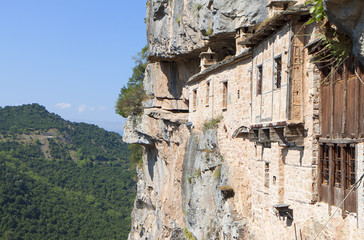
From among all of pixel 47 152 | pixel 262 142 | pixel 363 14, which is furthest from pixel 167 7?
pixel 47 152

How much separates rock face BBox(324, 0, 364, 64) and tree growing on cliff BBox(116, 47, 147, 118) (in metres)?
28.8

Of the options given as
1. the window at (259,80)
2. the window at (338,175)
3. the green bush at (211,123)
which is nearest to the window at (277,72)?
the window at (259,80)

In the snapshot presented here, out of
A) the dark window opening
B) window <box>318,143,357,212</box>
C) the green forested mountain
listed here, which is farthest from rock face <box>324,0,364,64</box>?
the green forested mountain

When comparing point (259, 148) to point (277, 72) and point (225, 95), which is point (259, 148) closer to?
point (277, 72)

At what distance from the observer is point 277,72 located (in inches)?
546

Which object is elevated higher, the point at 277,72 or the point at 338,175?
the point at 277,72

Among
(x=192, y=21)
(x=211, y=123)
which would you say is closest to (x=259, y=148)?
(x=211, y=123)

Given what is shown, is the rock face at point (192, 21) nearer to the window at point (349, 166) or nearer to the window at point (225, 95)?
the window at point (225, 95)

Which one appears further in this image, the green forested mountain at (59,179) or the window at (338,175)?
the green forested mountain at (59,179)

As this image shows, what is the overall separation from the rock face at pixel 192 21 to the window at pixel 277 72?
266 inches

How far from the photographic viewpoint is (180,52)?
2753 cm

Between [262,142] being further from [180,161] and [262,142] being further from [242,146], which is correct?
[180,161]

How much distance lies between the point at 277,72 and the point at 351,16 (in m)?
6.18

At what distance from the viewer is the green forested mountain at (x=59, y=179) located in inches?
2788
